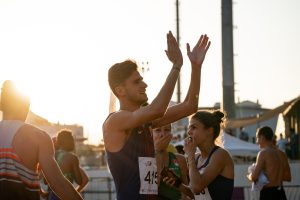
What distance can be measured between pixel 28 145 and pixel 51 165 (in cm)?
22

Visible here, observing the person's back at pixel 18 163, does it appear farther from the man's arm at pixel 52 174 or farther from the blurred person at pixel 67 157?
the blurred person at pixel 67 157

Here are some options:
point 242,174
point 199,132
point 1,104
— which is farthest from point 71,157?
point 242,174

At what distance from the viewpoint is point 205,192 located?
7.07 meters

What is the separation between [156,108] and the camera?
17.8 ft

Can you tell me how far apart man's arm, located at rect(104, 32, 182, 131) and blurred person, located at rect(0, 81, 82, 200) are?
534 millimetres

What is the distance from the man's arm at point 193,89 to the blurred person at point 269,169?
5.72 metres

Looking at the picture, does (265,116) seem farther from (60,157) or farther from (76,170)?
(60,157)

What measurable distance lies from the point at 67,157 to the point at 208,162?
4.76 metres

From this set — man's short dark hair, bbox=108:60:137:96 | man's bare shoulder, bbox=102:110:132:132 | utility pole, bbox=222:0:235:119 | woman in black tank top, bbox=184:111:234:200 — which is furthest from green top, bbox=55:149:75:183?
utility pole, bbox=222:0:235:119

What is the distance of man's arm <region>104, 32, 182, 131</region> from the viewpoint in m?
5.43

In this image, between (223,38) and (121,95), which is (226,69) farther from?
(121,95)

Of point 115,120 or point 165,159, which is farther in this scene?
point 165,159

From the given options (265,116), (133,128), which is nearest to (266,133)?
(133,128)

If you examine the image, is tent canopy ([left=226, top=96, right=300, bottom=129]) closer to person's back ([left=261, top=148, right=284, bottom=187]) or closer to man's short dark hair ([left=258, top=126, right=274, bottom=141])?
person's back ([left=261, top=148, right=284, bottom=187])
